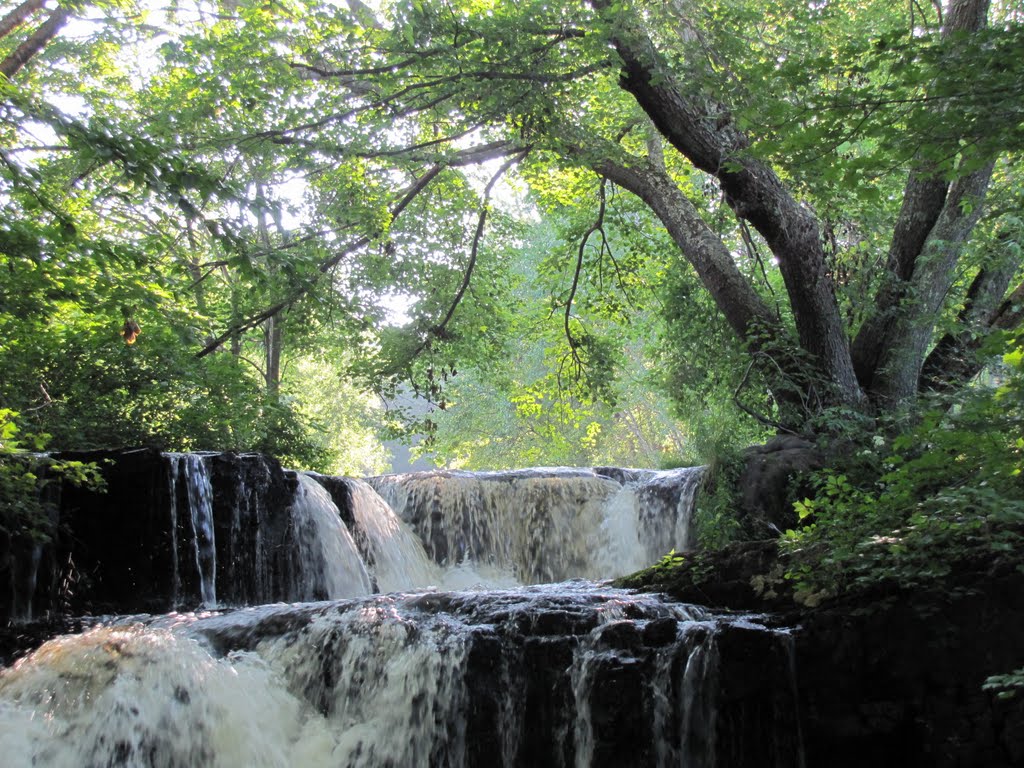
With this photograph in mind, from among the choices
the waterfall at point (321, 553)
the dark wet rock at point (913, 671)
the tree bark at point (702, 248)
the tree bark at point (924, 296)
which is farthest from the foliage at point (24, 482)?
the tree bark at point (924, 296)

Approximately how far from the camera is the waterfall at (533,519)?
10336mm

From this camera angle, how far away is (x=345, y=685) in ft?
16.6

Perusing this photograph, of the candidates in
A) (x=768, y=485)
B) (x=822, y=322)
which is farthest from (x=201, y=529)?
(x=822, y=322)

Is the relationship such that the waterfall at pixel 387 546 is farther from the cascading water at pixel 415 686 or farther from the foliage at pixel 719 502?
the foliage at pixel 719 502

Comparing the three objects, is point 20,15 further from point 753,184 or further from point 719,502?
point 719,502

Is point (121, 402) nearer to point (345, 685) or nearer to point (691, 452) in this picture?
point (345, 685)

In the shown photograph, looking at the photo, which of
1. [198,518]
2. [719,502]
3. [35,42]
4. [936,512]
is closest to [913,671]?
Result: [936,512]

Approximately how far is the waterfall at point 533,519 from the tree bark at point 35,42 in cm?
752

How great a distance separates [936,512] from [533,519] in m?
6.99

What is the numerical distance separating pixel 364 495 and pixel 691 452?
8585 mm

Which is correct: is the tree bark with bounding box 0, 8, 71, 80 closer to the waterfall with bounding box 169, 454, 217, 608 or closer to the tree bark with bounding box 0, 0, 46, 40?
the tree bark with bounding box 0, 0, 46, 40

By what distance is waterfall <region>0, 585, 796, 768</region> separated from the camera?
443 centimetres

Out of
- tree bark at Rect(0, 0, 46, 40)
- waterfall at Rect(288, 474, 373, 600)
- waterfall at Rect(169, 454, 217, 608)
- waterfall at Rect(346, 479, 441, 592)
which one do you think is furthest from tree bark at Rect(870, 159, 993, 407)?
tree bark at Rect(0, 0, 46, 40)

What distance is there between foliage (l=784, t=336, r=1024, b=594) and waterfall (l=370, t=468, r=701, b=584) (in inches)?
200
